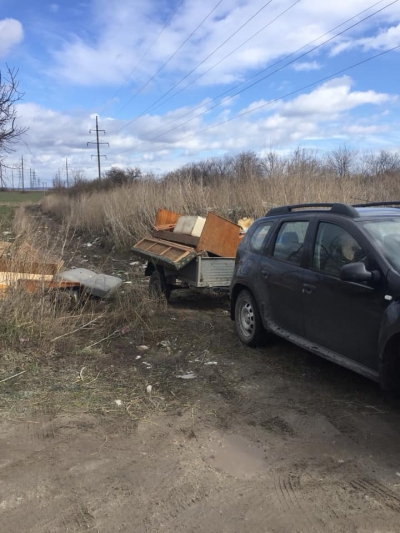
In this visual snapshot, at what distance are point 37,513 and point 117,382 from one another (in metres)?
2.29

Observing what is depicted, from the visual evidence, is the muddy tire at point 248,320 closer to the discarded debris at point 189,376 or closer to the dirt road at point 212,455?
the dirt road at point 212,455

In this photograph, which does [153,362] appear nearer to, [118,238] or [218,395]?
[218,395]

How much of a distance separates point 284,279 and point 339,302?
40.0 inches

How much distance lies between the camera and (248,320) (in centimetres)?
637

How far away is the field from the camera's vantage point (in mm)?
2955

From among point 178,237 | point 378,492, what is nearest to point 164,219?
point 178,237

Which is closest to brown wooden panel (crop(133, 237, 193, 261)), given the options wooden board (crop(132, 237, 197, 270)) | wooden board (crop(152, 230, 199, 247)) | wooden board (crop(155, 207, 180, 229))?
wooden board (crop(132, 237, 197, 270))

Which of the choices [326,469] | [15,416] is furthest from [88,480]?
[326,469]

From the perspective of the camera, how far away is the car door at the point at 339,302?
4059 mm

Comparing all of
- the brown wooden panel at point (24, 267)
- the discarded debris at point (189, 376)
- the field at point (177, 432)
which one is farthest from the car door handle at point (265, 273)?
the brown wooden panel at point (24, 267)

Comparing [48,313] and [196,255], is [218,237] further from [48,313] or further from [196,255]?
[48,313]

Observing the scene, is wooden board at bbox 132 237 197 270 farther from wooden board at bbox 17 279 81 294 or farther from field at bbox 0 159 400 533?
wooden board at bbox 17 279 81 294

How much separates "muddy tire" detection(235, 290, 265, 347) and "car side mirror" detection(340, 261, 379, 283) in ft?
6.94

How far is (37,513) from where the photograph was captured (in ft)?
9.66
